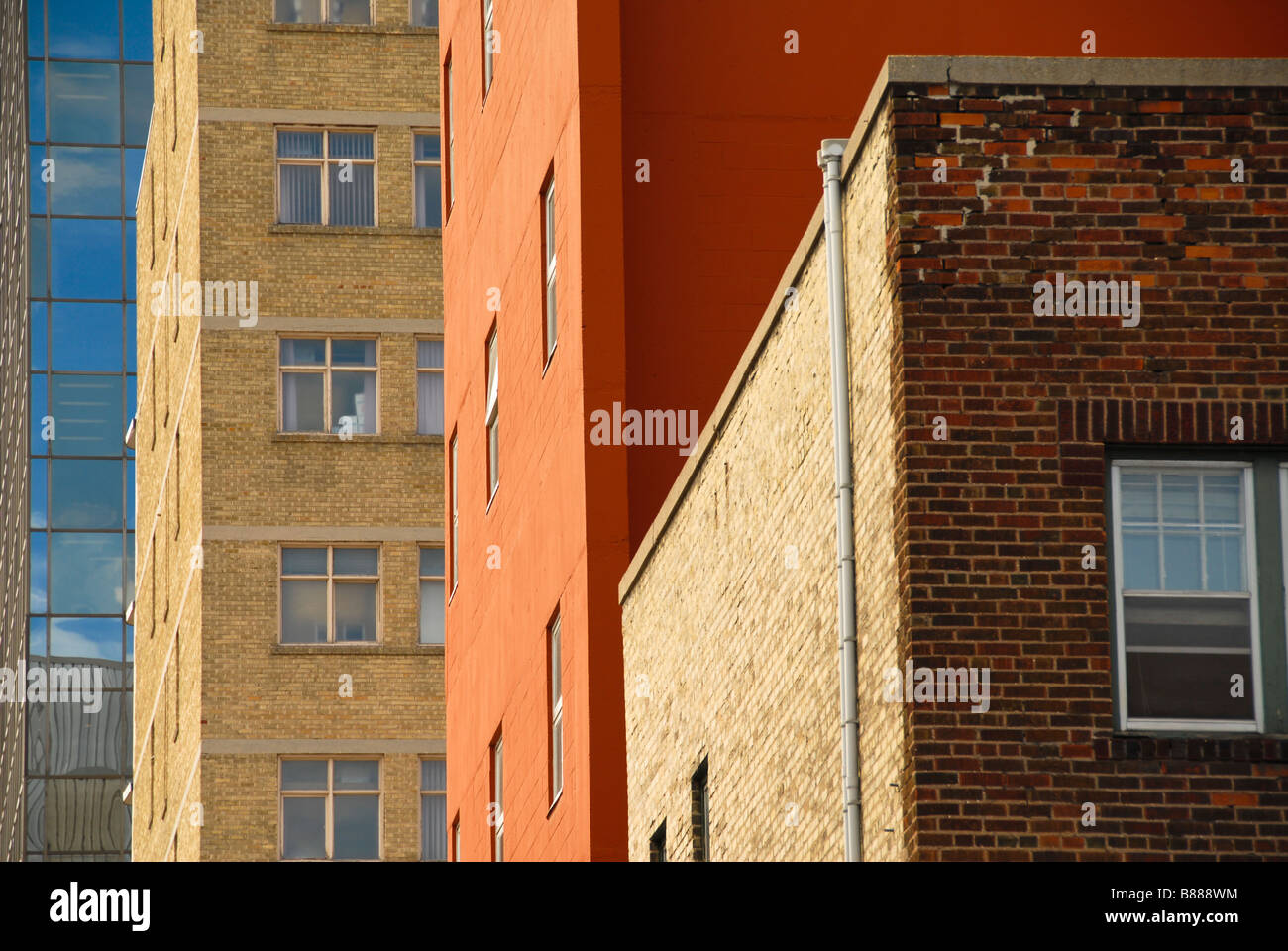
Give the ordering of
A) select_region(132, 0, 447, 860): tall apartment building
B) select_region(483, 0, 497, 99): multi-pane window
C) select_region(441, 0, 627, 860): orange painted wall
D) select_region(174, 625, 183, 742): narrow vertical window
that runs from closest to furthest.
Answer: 1. select_region(441, 0, 627, 860): orange painted wall
2. select_region(483, 0, 497, 99): multi-pane window
3. select_region(132, 0, 447, 860): tall apartment building
4. select_region(174, 625, 183, 742): narrow vertical window

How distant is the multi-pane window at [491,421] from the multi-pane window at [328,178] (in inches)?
820

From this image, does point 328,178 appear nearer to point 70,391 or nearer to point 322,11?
point 322,11

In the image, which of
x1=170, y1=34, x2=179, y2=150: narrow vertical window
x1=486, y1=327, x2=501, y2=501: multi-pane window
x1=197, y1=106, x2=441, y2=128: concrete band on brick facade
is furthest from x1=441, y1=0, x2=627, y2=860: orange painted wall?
x1=170, y1=34, x2=179, y2=150: narrow vertical window

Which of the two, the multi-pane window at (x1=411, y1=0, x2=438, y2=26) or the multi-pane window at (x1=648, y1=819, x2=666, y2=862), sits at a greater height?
the multi-pane window at (x1=411, y1=0, x2=438, y2=26)

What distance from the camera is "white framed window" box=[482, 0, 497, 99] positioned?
3397 cm

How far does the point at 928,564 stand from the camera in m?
16.4

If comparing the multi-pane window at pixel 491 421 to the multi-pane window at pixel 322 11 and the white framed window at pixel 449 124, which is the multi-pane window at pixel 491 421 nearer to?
the white framed window at pixel 449 124

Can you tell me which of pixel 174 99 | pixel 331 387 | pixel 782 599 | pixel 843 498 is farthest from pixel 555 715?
pixel 174 99

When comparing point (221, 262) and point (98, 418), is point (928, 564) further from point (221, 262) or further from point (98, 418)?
point (98, 418)

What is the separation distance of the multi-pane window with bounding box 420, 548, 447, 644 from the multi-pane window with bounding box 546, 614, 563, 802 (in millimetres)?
24131

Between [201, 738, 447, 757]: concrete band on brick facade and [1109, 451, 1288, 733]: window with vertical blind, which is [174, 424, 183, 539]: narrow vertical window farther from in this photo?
[1109, 451, 1288, 733]: window with vertical blind

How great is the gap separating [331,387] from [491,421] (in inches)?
810

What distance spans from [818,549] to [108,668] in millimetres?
105540

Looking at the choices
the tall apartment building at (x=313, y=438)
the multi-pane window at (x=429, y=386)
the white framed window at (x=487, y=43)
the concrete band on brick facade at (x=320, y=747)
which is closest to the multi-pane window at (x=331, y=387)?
the tall apartment building at (x=313, y=438)
